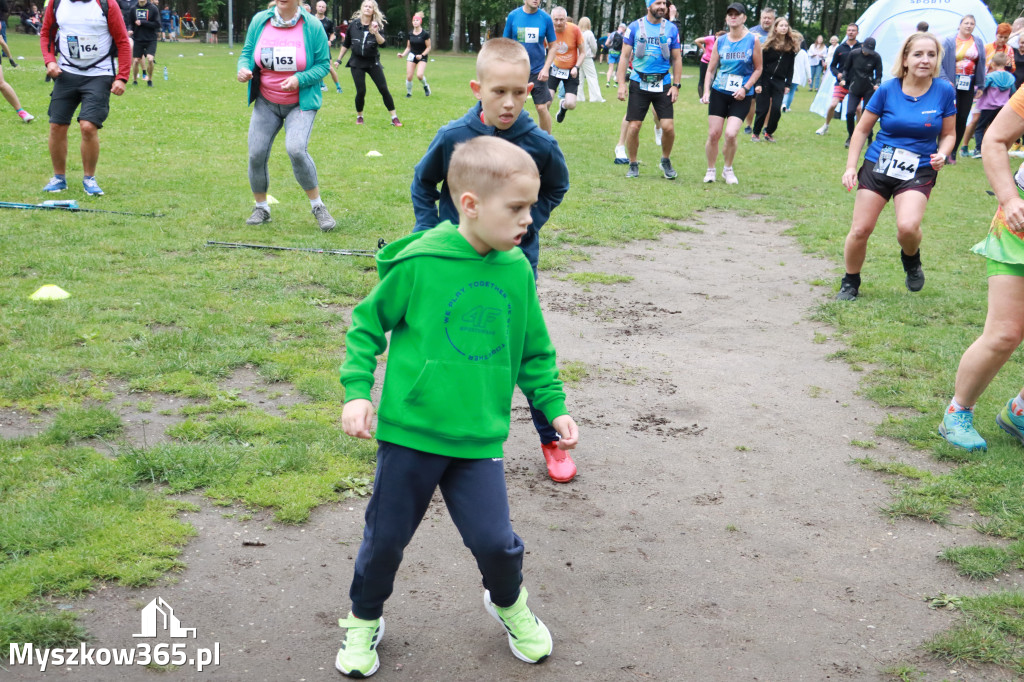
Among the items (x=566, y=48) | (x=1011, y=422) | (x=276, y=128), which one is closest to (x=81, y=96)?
(x=276, y=128)

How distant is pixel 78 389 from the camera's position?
16.0ft

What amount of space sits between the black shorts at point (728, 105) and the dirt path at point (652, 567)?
7.08 meters

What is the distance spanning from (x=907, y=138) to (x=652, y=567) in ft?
15.7

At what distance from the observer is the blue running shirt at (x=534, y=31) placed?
13.6m

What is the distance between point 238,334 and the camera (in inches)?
231

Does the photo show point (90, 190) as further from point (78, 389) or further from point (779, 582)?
point (779, 582)

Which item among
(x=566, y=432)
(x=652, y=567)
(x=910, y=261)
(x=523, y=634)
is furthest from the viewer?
(x=910, y=261)

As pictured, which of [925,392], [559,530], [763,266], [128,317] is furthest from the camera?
[763,266]

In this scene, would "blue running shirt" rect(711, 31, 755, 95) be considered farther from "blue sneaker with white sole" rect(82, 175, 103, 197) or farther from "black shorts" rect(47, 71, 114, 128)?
"blue sneaker with white sole" rect(82, 175, 103, 197)

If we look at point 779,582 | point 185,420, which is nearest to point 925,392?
point 779,582

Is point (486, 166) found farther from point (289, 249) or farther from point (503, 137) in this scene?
point (289, 249)

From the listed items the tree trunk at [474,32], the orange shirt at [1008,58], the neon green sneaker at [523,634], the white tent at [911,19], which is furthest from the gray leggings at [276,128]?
the tree trunk at [474,32]

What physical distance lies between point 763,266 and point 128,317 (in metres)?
5.70

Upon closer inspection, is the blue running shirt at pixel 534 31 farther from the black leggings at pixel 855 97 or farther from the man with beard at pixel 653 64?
the black leggings at pixel 855 97
